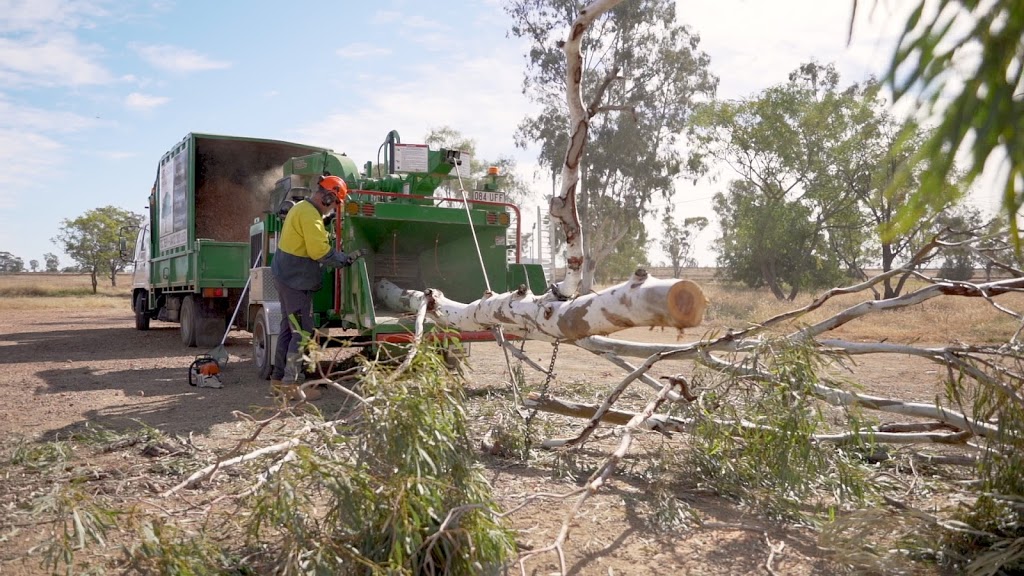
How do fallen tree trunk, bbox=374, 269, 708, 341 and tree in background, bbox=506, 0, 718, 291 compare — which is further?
tree in background, bbox=506, 0, 718, 291

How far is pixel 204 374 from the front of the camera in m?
8.59

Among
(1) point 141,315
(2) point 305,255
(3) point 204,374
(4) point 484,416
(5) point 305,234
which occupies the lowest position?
(4) point 484,416

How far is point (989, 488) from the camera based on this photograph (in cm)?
337

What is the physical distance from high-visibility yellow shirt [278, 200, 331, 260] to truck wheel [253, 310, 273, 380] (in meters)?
1.57

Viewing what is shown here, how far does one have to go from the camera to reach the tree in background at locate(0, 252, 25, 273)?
8544 cm

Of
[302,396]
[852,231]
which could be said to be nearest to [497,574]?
[302,396]

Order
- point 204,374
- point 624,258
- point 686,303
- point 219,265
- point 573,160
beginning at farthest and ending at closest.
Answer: point 624,258
point 219,265
point 204,374
point 573,160
point 686,303

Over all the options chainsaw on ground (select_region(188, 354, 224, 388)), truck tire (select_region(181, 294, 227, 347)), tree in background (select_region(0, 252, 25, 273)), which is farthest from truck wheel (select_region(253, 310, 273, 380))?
tree in background (select_region(0, 252, 25, 273))

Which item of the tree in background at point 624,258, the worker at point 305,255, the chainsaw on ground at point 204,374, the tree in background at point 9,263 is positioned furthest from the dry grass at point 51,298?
the tree in background at point 9,263

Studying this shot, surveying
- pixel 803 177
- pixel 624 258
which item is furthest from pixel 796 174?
pixel 624 258

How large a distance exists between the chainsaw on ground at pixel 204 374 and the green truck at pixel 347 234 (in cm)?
60

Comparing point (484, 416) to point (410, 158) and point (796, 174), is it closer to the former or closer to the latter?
point (410, 158)

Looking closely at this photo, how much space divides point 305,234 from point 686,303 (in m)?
5.06

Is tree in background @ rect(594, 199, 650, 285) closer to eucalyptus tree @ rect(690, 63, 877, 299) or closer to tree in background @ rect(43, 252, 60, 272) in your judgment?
eucalyptus tree @ rect(690, 63, 877, 299)
